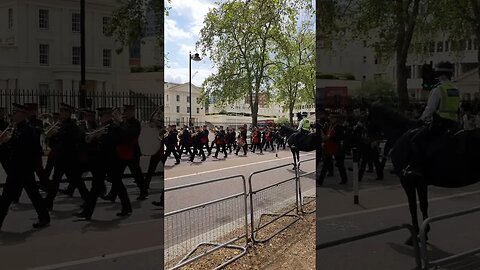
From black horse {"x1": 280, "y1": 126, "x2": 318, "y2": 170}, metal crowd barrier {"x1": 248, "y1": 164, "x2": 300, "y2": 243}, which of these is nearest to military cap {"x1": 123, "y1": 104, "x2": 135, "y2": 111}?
black horse {"x1": 280, "y1": 126, "x2": 318, "y2": 170}

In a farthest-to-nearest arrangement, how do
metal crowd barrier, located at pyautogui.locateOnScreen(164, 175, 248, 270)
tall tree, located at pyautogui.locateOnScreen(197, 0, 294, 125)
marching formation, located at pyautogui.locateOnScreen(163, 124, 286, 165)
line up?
metal crowd barrier, located at pyautogui.locateOnScreen(164, 175, 248, 270) < tall tree, located at pyautogui.locateOnScreen(197, 0, 294, 125) < marching formation, located at pyautogui.locateOnScreen(163, 124, 286, 165)

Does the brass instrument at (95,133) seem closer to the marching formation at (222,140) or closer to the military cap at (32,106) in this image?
the military cap at (32,106)

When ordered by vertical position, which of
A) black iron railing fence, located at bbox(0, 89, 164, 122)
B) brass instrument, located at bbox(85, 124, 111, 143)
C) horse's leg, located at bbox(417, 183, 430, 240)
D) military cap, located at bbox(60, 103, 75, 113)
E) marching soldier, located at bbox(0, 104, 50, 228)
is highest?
black iron railing fence, located at bbox(0, 89, 164, 122)

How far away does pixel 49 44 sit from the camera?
2.40 metres

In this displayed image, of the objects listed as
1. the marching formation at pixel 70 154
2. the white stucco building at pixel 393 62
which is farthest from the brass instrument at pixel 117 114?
the white stucco building at pixel 393 62

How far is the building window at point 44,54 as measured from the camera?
94.2 inches

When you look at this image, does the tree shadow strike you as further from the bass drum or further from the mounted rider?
the mounted rider

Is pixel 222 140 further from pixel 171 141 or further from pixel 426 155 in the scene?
pixel 426 155

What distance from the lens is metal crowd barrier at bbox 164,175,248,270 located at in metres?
4.32

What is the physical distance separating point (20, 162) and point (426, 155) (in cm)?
209

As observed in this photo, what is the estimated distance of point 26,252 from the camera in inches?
94.9

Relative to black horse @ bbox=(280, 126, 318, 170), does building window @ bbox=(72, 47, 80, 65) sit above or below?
above

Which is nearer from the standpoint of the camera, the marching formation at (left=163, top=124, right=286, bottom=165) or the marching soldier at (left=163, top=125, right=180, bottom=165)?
the marching soldier at (left=163, top=125, right=180, bottom=165)

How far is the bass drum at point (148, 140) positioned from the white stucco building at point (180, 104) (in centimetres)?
26
